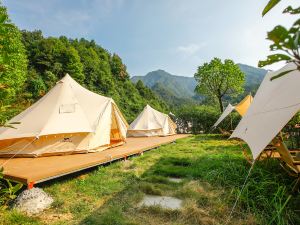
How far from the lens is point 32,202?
12.7 feet

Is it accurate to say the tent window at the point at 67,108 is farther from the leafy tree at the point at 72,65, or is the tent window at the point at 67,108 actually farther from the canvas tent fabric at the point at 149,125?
the leafy tree at the point at 72,65

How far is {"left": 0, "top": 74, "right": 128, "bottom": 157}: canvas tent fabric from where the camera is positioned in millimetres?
6668

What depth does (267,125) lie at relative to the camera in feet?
8.55

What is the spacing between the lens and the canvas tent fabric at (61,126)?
667cm

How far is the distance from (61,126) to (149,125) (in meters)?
8.67

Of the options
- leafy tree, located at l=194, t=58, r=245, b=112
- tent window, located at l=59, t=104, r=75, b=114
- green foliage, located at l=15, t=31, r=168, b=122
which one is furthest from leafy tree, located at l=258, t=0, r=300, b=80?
green foliage, located at l=15, t=31, r=168, b=122

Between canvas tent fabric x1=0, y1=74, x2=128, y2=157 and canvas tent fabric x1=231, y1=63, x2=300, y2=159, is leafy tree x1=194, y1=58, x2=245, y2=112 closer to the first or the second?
canvas tent fabric x1=0, y1=74, x2=128, y2=157

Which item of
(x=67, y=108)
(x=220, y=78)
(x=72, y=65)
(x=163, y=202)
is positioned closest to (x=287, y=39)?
(x=163, y=202)

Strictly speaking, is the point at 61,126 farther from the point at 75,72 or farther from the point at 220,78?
the point at 75,72

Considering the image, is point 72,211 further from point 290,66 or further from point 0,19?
point 290,66

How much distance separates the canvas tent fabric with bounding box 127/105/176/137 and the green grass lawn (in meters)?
9.43

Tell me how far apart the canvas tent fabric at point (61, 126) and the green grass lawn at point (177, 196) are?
171 centimetres

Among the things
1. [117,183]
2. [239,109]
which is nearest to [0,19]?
[117,183]

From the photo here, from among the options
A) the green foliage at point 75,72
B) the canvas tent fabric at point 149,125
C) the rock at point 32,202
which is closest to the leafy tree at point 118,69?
the green foliage at point 75,72
